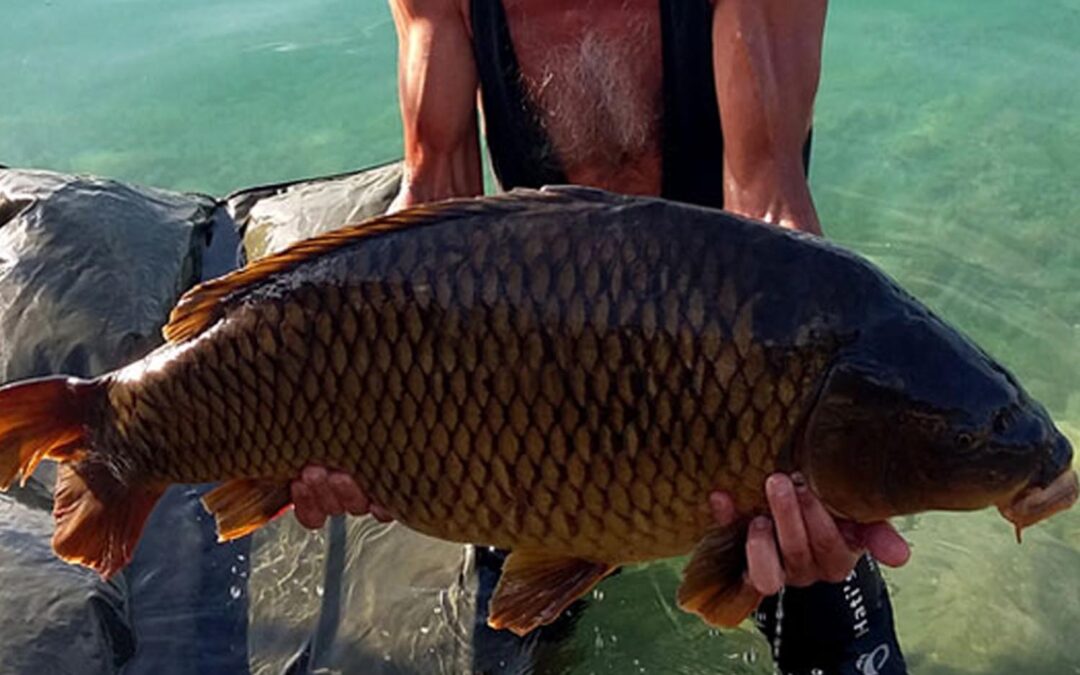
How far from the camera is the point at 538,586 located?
150cm

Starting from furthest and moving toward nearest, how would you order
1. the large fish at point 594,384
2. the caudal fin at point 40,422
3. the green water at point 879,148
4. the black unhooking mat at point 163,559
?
1. the green water at point 879,148
2. the black unhooking mat at point 163,559
3. the caudal fin at point 40,422
4. the large fish at point 594,384

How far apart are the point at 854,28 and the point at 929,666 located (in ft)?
13.6

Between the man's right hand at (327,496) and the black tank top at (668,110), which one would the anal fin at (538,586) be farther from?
the black tank top at (668,110)

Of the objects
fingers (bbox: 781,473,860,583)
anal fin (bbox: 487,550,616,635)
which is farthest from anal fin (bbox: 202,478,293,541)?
fingers (bbox: 781,473,860,583)

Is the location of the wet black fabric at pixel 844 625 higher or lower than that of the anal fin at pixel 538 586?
lower

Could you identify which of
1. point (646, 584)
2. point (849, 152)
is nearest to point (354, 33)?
point (849, 152)

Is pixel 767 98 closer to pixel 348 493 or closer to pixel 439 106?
pixel 439 106

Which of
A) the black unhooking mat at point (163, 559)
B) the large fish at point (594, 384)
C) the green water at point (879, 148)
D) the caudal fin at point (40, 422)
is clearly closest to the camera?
the large fish at point (594, 384)

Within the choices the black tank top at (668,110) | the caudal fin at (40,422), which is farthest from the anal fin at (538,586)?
the black tank top at (668,110)

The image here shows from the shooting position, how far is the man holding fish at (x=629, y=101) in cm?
199

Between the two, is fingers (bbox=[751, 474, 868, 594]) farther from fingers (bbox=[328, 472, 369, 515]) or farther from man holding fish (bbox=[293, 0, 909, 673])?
man holding fish (bbox=[293, 0, 909, 673])

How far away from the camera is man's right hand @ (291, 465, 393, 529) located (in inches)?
58.2

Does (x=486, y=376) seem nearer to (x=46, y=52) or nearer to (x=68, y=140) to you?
(x=68, y=140)

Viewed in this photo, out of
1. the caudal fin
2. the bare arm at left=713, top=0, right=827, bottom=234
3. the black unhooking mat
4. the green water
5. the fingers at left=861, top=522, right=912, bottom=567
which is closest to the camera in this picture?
the fingers at left=861, top=522, right=912, bottom=567
